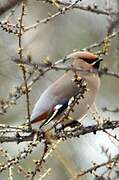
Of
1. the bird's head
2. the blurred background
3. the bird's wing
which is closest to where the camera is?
the bird's wing

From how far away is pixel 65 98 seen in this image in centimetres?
522

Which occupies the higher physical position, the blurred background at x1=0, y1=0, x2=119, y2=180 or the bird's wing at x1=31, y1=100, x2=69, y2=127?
the blurred background at x1=0, y1=0, x2=119, y2=180

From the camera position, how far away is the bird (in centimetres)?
476

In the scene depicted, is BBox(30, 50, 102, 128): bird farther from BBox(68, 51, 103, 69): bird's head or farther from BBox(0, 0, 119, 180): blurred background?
BBox(0, 0, 119, 180): blurred background

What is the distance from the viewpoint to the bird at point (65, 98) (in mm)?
4758

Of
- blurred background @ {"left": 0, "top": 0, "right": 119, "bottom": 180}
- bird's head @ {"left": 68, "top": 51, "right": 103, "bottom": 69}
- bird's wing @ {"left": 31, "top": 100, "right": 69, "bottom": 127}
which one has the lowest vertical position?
bird's wing @ {"left": 31, "top": 100, "right": 69, "bottom": 127}

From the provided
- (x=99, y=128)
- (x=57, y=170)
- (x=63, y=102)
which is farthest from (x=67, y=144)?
(x=99, y=128)

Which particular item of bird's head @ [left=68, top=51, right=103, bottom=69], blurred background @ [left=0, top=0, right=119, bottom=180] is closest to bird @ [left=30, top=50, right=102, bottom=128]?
bird's head @ [left=68, top=51, right=103, bottom=69]

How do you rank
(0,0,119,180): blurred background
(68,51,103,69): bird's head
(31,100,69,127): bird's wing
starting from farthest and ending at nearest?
(0,0,119,180): blurred background → (68,51,103,69): bird's head → (31,100,69,127): bird's wing

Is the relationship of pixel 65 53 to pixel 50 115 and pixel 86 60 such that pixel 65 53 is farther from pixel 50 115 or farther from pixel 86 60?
pixel 50 115

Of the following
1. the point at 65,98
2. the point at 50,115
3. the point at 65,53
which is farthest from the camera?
the point at 65,53

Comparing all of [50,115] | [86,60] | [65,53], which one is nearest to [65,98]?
[50,115]

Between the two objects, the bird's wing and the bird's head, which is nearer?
the bird's wing

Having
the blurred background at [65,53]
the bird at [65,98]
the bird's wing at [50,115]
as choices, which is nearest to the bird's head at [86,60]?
the bird at [65,98]
